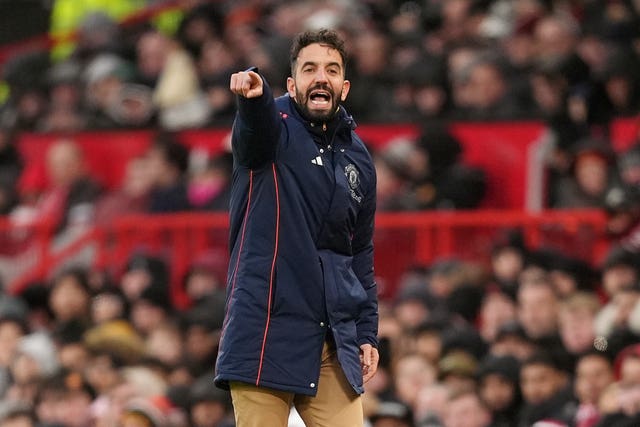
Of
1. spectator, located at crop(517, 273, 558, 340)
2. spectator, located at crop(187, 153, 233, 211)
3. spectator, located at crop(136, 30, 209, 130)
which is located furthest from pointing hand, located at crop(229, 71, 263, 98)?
spectator, located at crop(136, 30, 209, 130)

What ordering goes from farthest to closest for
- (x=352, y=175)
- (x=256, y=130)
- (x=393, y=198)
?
1. (x=393, y=198)
2. (x=352, y=175)
3. (x=256, y=130)

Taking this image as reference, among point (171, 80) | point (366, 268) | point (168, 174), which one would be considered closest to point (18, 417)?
point (168, 174)

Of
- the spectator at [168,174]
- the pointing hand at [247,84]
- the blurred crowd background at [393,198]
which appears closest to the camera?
the pointing hand at [247,84]

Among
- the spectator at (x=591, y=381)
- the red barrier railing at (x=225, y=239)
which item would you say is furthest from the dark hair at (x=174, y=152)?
the spectator at (x=591, y=381)

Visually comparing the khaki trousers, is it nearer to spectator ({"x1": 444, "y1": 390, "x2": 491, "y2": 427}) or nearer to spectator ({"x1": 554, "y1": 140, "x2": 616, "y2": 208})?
spectator ({"x1": 444, "y1": 390, "x2": 491, "y2": 427})

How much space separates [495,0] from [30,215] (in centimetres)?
485

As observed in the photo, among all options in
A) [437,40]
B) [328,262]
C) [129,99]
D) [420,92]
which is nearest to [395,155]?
[420,92]

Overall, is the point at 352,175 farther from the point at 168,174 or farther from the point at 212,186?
the point at 168,174

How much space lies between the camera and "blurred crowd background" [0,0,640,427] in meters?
11.0

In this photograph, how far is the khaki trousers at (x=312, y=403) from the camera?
6.98m

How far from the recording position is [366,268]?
7.37 metres

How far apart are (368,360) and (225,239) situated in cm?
676

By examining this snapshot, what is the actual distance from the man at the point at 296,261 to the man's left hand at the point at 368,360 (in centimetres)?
6

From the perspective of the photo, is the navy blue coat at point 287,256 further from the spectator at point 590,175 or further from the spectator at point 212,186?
the spectator at point 212,186
